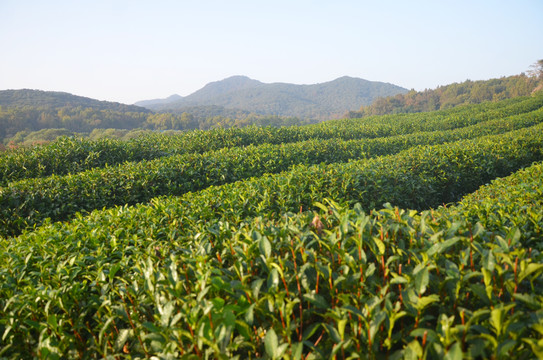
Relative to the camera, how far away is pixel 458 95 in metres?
71.2

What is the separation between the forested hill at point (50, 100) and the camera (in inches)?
2641

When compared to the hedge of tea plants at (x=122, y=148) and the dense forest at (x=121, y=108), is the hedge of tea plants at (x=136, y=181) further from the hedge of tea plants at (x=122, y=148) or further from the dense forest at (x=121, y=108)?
the dense forest at (x=121, y=108)

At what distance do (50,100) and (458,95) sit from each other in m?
100

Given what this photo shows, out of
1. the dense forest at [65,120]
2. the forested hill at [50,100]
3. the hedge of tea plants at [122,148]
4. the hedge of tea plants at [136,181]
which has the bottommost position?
the hedge of tea plants at [136,181]

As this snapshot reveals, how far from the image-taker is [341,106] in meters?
182

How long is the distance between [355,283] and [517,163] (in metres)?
8.75

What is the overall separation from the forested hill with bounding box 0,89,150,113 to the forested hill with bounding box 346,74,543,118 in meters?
62.3

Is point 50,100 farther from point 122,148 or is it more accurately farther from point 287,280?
point 287,280

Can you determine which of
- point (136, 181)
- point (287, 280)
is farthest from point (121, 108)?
point (287, 280)

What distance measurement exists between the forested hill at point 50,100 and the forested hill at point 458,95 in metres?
62.3

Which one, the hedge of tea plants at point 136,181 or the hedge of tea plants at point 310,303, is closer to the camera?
the hedge of tea plants at point 310,303

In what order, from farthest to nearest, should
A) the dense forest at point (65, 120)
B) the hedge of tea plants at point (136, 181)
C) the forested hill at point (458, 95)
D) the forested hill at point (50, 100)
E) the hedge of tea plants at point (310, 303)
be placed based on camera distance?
the forested hill at point (50, 100) < the forested hill at point (458, 95) < the dense forest at point (65, 120) < the hedge of tea plants at point (136, 181) < the hedge of tea plants at point (310, 303)

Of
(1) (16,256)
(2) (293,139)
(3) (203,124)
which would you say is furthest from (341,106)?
(1) (16,256)

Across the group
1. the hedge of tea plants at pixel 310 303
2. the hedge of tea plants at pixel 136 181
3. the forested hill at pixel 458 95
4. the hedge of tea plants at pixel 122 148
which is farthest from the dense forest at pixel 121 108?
the hedge of tea plants at pixel 310 303
